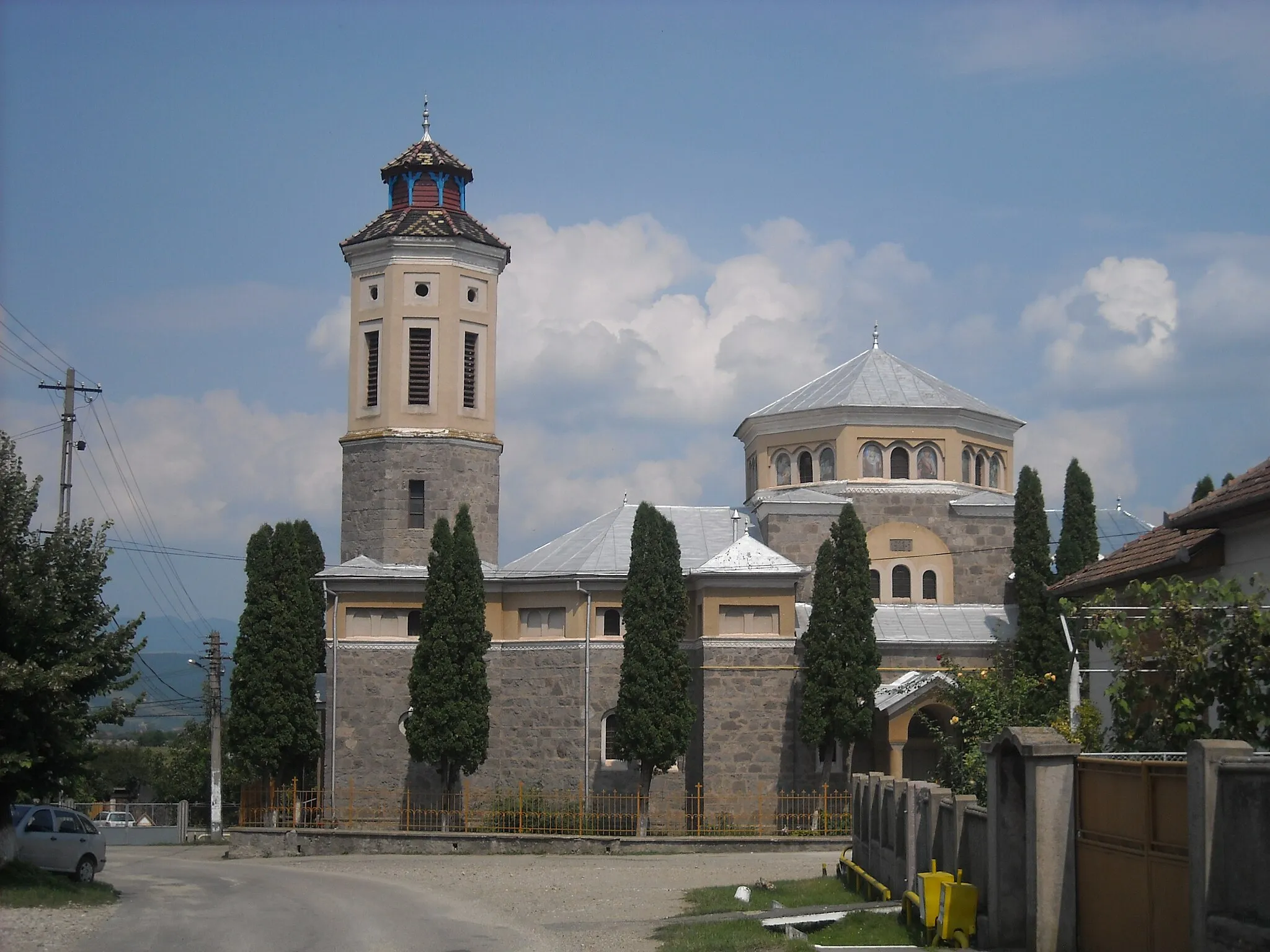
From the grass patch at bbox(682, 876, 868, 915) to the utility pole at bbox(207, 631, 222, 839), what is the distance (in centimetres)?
2299

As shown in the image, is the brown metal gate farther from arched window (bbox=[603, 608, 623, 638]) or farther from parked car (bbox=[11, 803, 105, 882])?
arched window (bbox=[603, 608, 623, 638])

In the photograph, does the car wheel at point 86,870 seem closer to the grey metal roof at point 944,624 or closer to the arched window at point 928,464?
the grey metal roof at point 944,624

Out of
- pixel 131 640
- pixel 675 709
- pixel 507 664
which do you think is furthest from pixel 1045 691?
pixel 131 640

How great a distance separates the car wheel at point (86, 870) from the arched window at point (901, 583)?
68.6 ft

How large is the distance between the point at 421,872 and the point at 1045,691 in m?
14.0

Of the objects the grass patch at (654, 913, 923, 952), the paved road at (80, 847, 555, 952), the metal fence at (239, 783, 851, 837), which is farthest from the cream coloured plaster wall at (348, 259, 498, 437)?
the grass patch at (654, 913, 923, 952)

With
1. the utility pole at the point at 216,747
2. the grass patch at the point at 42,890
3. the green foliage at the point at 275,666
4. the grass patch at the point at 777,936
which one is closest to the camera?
the grass patch at the point at 777,936

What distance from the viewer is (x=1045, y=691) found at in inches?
1265

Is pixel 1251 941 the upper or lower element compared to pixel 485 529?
lower

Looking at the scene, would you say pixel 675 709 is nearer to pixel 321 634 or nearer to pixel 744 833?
pixel 744 833

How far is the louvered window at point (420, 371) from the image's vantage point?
37.2 m

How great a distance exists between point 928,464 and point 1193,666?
25536 mm

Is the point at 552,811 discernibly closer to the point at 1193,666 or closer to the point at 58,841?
the point at 58,841

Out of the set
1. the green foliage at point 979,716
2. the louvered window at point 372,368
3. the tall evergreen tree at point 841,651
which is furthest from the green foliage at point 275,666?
the green foliage at point 979,716
